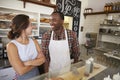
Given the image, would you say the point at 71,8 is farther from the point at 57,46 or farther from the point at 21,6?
the point at 57,46

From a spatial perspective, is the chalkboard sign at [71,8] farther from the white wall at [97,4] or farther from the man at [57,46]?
the man at [57,46]

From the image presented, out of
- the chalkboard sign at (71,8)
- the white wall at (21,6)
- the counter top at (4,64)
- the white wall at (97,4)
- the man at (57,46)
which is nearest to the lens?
the man at (57,46)

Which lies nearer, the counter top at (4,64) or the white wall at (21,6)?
the counter top at (4,64)

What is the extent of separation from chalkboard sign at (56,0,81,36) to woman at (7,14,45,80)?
2615 millimetres

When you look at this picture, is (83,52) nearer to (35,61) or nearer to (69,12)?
(69,12)

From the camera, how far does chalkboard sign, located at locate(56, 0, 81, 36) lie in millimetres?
3809

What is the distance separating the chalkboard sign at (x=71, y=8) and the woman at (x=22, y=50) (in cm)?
262

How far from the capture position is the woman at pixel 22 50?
1.13 meters

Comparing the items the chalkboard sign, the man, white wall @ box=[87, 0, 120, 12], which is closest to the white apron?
the man

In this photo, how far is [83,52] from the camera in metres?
4.59

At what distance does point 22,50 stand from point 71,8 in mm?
3304

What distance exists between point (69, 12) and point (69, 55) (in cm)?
262

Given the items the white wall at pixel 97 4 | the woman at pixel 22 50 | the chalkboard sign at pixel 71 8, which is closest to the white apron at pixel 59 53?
A: the woman at pixel 22 50

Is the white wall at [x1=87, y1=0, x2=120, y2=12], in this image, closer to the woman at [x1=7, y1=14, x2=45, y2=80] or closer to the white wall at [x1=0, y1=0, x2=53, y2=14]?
the white wall at [x1=0, y1=0, x2=53, y2=14]
